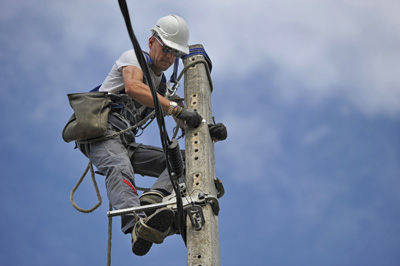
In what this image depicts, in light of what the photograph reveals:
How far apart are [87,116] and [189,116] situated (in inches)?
36.5

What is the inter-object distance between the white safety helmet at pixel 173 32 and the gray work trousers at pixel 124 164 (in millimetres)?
825

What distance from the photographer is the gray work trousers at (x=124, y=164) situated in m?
4.79

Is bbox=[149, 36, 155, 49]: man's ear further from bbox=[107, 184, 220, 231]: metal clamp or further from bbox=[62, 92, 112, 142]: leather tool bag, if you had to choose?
bbox=[107, 184, 220, 231]: metal clamp

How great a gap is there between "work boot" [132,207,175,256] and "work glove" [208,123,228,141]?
99 centimetres

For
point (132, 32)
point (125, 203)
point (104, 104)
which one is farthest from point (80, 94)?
point (132, 32)

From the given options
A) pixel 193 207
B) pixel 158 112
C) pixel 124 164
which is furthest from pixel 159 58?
pixel 193 207

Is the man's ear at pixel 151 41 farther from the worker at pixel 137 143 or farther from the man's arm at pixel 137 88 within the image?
the man's arm at pixel 137 88

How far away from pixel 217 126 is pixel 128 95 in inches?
36.5

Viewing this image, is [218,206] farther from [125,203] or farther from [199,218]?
[125,203]

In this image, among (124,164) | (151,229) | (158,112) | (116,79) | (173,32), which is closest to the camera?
(158,112)

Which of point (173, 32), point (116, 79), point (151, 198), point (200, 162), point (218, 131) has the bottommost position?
point (151, 198)

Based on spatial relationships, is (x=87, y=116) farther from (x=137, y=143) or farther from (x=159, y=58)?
(x=159, y=58)

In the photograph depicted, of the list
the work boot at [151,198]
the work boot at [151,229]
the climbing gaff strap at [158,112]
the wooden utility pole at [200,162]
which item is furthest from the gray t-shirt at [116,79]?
the work boot at [151,229]

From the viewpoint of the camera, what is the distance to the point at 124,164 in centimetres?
508
